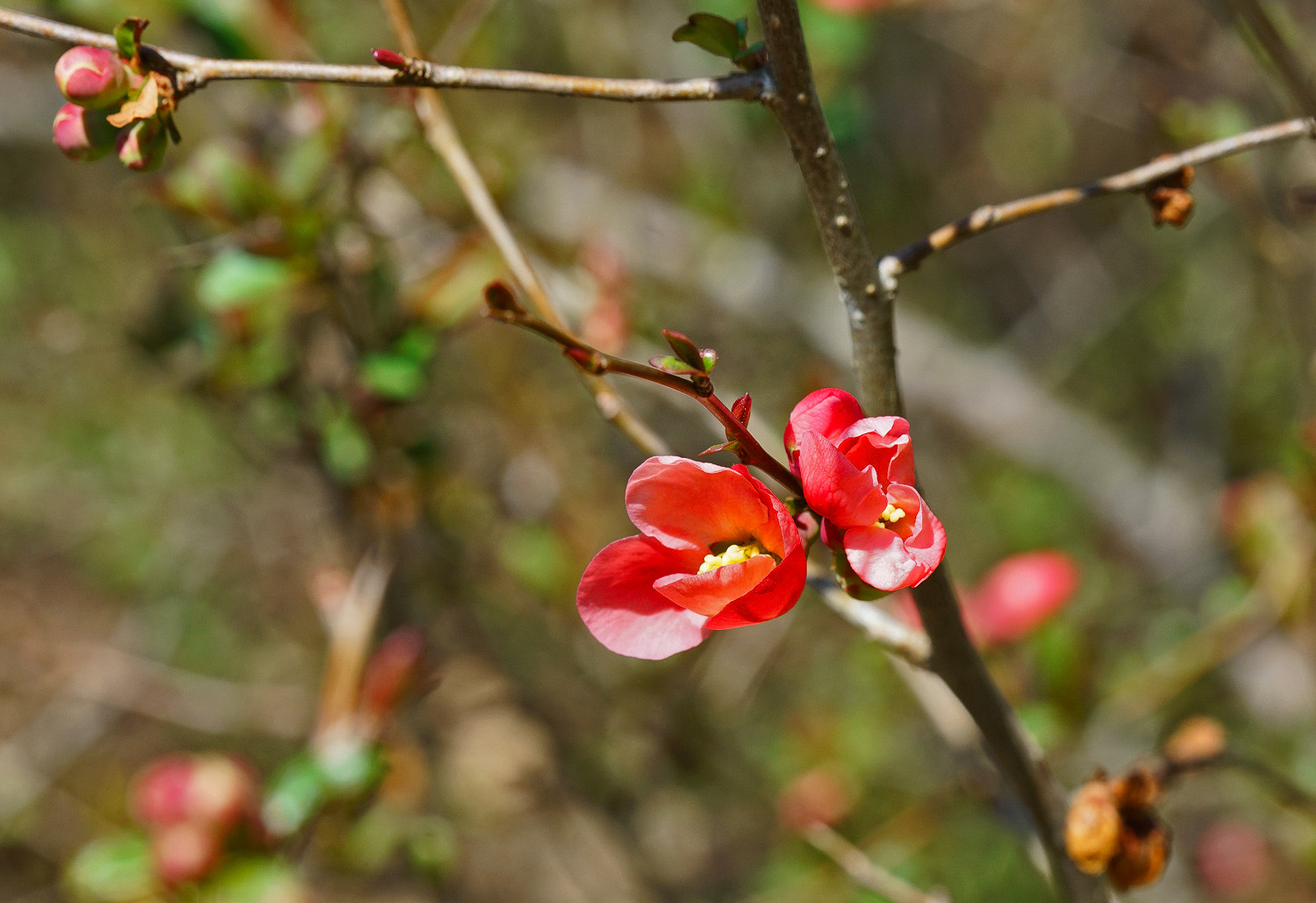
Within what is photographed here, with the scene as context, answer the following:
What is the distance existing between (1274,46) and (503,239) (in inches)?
19.2

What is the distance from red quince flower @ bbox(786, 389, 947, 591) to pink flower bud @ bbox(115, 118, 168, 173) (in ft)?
1.14

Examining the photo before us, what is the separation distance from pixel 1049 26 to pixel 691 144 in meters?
1.14

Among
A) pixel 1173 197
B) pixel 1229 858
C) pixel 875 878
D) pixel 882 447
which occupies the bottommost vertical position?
pixel 1229 858

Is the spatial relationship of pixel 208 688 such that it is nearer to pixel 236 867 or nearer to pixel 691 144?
pixel 236 867

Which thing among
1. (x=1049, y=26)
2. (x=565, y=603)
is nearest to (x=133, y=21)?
(x=565, y=603)

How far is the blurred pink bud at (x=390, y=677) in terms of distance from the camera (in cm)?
104

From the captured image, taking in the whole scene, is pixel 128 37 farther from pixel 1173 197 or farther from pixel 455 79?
pixel 1173 197

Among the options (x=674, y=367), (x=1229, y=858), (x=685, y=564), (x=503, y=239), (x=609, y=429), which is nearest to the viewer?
(x=674, y=367)

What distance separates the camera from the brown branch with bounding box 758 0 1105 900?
0.43m

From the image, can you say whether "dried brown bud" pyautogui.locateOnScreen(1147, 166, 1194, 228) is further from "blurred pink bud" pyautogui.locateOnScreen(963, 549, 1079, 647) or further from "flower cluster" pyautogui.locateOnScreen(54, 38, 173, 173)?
"blurred pink bud" pyautogui.locateOnScreen(963, 549, 1079, 647)

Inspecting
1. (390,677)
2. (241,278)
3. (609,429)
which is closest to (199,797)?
(390,677)

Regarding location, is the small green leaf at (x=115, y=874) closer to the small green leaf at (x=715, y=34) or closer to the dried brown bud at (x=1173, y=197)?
the small green leaf at (x=715, y=34)

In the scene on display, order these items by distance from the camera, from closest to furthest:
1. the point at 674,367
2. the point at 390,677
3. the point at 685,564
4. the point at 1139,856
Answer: the point at 674,367 < the point at 685,564 < the point at 1139,856 < the point at 390,677

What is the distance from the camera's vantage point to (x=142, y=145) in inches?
18.8
